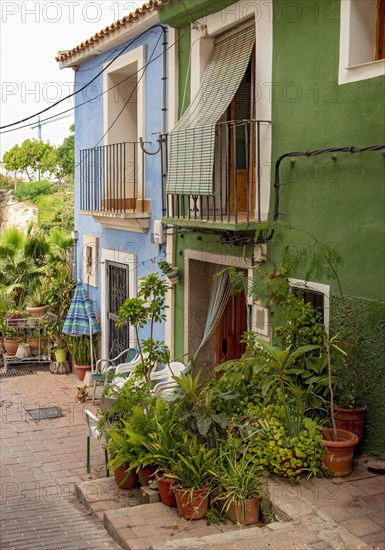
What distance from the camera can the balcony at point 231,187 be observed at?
9.49 metres

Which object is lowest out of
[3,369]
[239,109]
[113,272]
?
[3,369]

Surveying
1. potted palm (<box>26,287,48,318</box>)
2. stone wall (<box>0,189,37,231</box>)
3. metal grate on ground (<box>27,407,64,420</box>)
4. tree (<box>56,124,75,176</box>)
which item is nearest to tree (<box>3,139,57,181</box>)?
tree (<box>56,124,75,176</box>)

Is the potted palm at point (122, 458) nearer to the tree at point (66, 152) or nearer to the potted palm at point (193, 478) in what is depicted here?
the potted palm at point (193, 478)

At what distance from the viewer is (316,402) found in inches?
328

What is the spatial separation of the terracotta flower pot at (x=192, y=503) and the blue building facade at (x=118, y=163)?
200 inches

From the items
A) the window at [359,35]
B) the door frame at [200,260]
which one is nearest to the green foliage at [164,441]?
the door frame at [200,260]

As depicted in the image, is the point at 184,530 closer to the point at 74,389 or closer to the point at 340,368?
the point at 340,368

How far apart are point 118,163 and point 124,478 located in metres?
6.46

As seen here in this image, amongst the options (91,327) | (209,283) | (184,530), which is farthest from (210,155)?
(91,327)

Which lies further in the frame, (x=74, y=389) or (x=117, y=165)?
(x=74, y=389)

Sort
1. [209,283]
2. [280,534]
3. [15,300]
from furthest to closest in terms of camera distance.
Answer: [15,300] → [209,283] → [280,534]

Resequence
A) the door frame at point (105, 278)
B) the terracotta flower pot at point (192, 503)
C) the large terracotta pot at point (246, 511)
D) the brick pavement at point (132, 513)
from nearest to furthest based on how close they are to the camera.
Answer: the brick pavement at point (132, 513) → the large terracotta pot at point (246, 511) → the terracotta flower pot at point (192, 503) → the door frame at point (105, 278)

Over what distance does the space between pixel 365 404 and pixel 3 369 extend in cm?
986

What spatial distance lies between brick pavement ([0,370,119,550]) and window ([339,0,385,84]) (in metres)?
5.39
